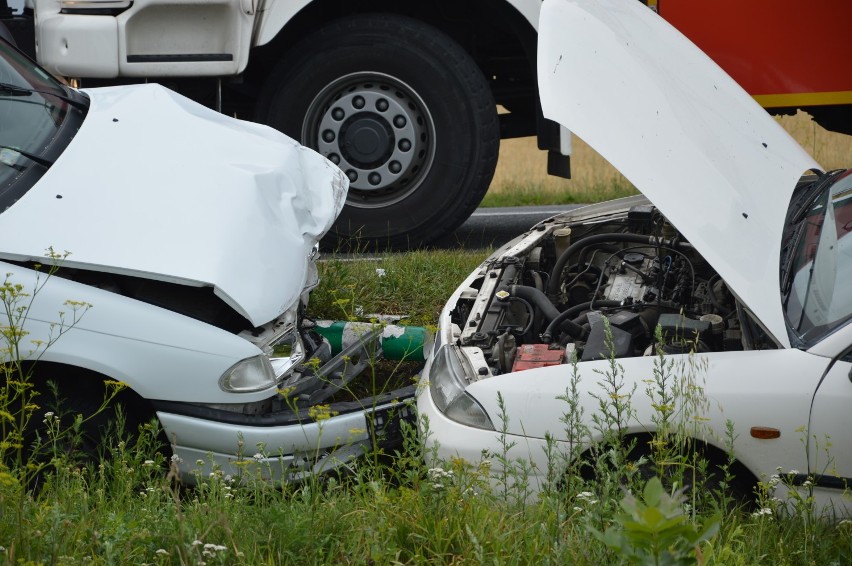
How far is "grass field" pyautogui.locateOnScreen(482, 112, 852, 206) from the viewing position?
426 inches

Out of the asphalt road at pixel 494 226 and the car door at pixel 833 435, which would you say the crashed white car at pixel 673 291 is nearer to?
the car door at pixel 833 435

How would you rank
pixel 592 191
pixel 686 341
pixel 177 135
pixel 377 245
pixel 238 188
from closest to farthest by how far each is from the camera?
pixel 686 341
pixel 238 188
pixel 177 135
pixel 377 245
pixel 592 191

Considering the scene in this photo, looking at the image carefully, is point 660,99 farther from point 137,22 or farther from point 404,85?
point 137,22

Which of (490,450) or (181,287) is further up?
(181,287)

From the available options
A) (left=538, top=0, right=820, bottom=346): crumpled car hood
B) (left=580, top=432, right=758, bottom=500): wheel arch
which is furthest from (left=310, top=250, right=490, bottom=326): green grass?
(left=580, top=432, right=758, bottom=500): wheel arch

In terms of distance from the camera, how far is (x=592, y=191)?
10.9 m

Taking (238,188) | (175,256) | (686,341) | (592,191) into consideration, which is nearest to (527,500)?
(686,341)

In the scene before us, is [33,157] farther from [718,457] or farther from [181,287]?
[718,457]

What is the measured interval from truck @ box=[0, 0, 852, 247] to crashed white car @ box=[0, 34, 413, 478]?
6.55ft

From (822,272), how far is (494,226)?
5.16 m

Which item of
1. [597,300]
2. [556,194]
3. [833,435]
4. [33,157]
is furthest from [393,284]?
[556,194]

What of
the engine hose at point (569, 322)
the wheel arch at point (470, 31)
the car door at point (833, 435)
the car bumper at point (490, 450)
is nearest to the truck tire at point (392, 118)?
the wheel arch at point (470, 31)

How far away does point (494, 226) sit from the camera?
9.05 meters

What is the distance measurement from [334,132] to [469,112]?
85 cm
